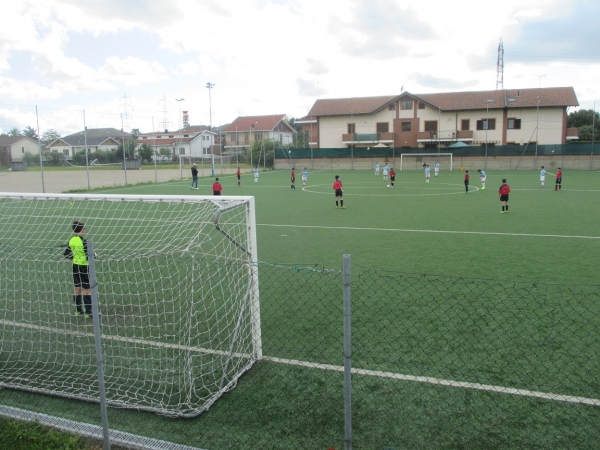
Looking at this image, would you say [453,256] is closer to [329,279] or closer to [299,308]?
[329,279]

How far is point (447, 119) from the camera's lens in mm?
61781

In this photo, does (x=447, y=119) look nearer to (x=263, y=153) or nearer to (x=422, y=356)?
(x=263, y=153)

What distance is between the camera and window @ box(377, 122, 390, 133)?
2537 inches

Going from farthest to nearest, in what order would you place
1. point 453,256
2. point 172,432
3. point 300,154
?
point 300,154, point 453,256, point 172,432

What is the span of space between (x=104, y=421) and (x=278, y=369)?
2.32 metres

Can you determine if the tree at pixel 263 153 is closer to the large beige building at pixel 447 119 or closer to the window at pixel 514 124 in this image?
the large beige building at pixel 447 119

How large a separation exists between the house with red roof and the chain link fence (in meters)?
75.7

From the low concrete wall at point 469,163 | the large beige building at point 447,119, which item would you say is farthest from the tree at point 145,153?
the large beige building at point 447,119

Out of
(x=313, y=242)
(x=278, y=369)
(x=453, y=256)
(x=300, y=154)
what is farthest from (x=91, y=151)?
(x=278, y=369)

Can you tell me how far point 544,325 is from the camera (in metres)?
7.57

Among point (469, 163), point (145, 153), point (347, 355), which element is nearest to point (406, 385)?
point (347, 355)

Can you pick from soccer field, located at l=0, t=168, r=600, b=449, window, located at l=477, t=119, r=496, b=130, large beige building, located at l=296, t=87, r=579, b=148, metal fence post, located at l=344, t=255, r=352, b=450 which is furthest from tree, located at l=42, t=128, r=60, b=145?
window, located at l=477, t=119, r=496, b=130

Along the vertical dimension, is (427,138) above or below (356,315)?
above

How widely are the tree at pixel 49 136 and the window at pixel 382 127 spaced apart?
42.9 m
